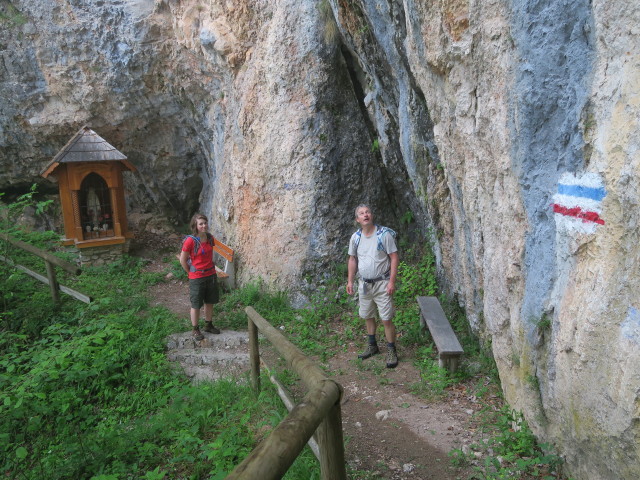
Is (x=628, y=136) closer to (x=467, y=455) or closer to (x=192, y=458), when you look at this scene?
(x=467, y=455)

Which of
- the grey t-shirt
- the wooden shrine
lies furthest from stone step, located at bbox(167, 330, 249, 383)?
the wooden shrine

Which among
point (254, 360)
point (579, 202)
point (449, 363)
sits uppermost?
point (579, 202)

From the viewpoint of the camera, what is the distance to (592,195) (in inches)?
106

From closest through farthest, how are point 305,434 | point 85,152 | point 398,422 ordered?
point 305,434 < point 398,422 < point 85,152

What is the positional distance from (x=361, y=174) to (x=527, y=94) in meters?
4.80

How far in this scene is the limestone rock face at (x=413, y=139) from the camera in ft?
8.57

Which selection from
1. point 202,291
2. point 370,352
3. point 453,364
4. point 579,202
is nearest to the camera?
point 579,202

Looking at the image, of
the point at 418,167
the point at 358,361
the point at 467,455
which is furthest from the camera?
the point at 418,167

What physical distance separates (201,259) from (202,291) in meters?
0.46

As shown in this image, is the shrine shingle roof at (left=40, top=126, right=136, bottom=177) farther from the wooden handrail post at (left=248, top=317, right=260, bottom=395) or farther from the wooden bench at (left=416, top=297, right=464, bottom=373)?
the wooden bench at (left=416, top=297, right=464, bottom=373)

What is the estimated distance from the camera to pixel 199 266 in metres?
6.24

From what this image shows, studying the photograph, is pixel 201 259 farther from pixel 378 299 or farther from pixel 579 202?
pixel 579 202

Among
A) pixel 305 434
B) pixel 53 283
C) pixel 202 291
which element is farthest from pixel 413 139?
pixel 53 283

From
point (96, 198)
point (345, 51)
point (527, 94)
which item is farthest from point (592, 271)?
point (96, 198)
